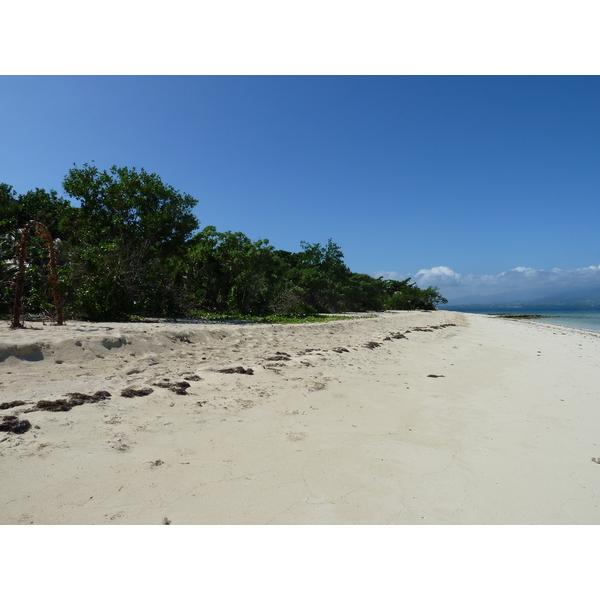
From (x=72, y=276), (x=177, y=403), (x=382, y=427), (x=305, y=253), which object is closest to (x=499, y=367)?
(x=382, y=427)

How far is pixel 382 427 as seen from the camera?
3752 millimetres

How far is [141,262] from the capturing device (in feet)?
41.8

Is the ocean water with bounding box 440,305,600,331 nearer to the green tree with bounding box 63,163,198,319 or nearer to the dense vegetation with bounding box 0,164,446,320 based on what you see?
the dense vegetation with bounding box 0,164,446,320

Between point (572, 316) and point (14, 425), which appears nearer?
point (14, 425)

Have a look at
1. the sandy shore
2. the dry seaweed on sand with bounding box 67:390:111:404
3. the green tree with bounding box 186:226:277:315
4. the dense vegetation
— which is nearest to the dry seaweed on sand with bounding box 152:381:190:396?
the sandy shore

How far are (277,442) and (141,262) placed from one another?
1146 cm

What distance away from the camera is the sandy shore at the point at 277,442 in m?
2.26

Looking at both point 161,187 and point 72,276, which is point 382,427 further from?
point 161,187

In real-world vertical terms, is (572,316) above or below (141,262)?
below

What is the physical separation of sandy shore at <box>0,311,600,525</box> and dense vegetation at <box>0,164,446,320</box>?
543 cm

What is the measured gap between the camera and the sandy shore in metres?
2.26

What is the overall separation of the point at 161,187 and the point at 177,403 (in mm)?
12942

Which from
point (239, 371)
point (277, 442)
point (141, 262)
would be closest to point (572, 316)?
point (141, 262)

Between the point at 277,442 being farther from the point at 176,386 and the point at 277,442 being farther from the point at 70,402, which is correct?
the point at 70,402
